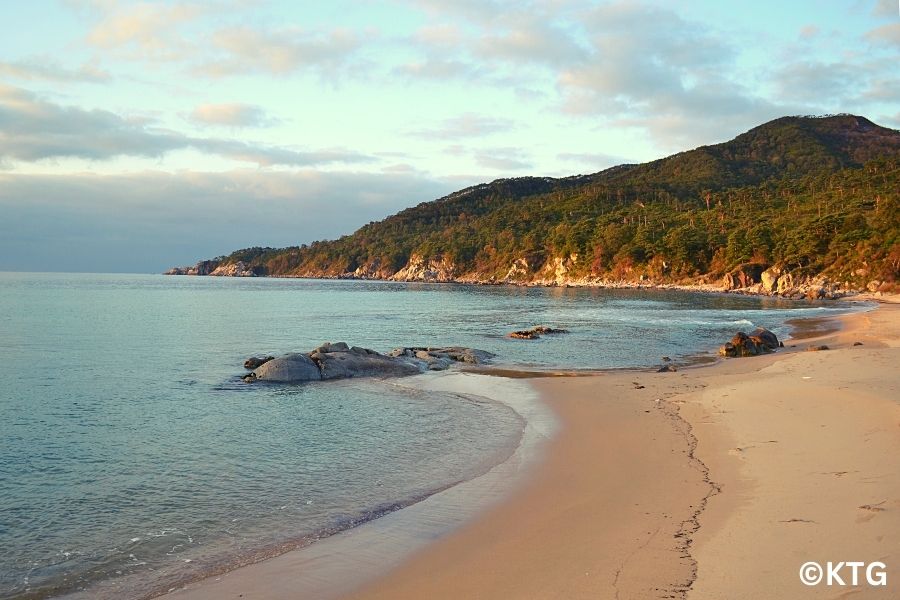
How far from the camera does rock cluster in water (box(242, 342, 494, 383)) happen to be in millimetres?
23312

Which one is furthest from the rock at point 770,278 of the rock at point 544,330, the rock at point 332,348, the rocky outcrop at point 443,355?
the rock at point 332,348

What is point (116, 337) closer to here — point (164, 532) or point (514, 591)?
point (164, 532)

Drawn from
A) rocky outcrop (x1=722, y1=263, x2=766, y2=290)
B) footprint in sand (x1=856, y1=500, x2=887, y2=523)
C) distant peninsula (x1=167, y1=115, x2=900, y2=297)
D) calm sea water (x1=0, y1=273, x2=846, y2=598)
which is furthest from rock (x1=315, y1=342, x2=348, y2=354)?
rocky outcrop (x1=722, y1=263, x2=766, y2=290)

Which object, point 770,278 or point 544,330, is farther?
point 770,278

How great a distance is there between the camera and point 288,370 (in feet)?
76.5

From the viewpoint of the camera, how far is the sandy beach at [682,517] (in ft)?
21.5

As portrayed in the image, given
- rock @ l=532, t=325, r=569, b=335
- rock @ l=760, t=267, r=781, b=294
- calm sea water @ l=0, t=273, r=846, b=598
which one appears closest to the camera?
calm sea water @ l=0, t=273, r=846, b=598

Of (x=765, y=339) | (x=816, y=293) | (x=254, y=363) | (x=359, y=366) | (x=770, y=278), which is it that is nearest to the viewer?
(x=359, y=366)

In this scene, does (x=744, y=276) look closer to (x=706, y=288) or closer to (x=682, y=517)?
(x=706, y=288)

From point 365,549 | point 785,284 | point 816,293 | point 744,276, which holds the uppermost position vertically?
point 744,276

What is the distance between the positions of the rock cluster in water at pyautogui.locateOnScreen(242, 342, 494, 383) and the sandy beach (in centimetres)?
1082

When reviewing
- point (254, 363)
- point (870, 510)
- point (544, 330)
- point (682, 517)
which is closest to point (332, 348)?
point (254, 363)

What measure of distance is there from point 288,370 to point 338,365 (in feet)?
6.67

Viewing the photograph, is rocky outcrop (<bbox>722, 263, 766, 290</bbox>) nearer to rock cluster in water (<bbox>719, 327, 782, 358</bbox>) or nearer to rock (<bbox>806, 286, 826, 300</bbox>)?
rock (<bbox>806, 286, 826, 300</bbox>)
